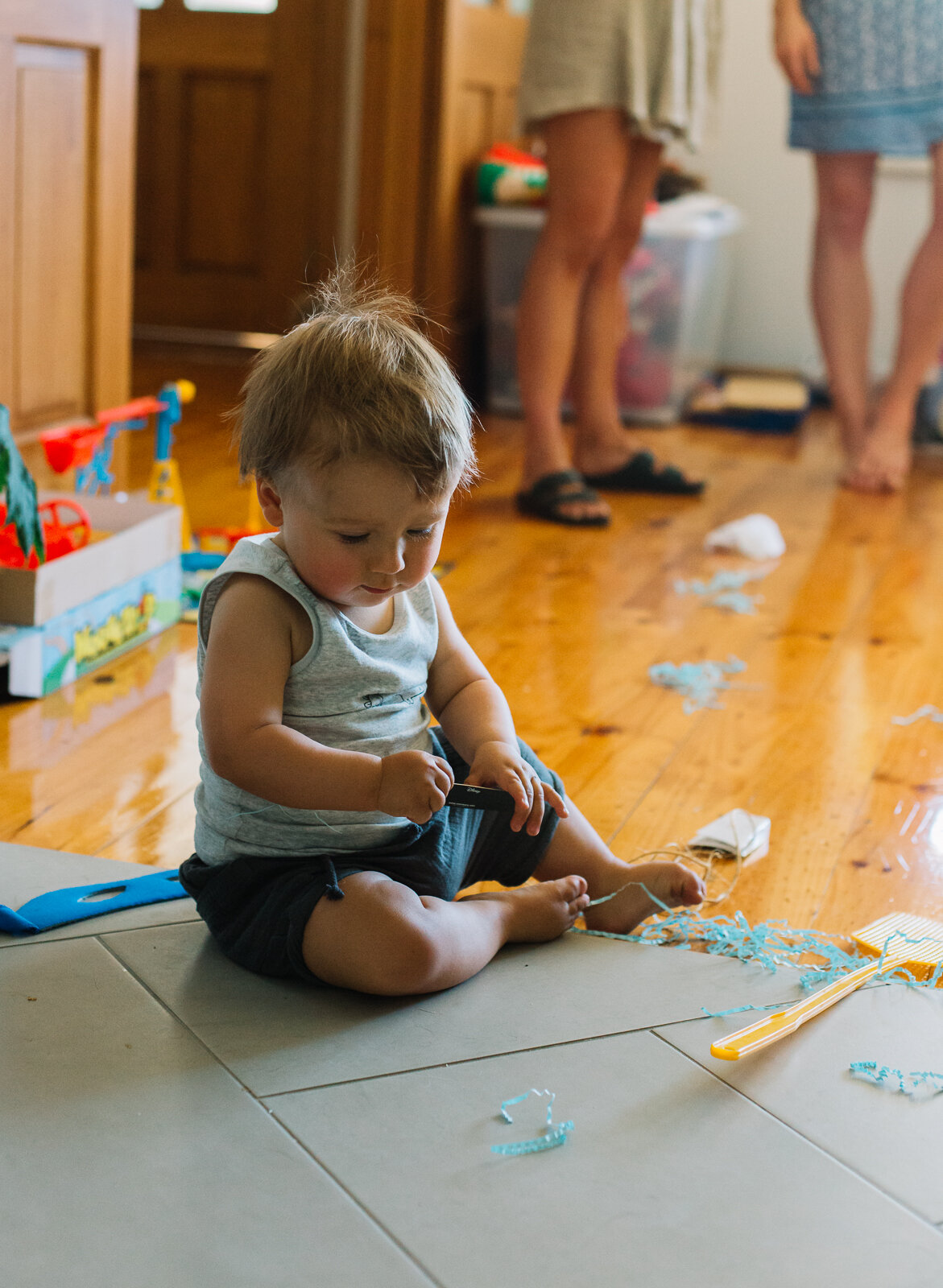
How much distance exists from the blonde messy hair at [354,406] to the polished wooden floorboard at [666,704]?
1.26 ft

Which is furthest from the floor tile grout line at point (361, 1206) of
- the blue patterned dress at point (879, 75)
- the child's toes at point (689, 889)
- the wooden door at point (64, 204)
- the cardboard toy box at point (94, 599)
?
the blue patterned dress at point (879, 75)

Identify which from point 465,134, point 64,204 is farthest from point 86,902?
point 465,134

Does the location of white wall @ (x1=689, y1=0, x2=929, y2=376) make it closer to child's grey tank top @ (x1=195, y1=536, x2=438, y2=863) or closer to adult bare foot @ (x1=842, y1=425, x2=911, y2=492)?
adult bare foot @ (x1=842, y1=425, x2=911, y2=492)

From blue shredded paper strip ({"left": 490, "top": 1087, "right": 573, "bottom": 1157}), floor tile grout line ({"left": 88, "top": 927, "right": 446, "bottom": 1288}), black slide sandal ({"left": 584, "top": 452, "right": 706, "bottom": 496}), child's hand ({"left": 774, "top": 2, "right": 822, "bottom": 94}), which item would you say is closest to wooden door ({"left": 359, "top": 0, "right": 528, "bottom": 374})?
black slide sandal ({"left": 584, "top": 452, "right": 706, "bottom": 496})

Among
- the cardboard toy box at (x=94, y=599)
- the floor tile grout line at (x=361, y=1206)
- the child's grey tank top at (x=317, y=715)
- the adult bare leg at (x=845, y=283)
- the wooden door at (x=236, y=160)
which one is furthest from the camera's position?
the wooden door at (x=236, y=160)

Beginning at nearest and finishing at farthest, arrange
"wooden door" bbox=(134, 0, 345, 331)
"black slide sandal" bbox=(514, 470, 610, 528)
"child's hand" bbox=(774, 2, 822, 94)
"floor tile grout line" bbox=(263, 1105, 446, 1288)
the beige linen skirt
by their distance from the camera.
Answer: "floor tile grout line" bbox=(263, 1105, 446, 1288) < the beige linen skirt < "black slide sandal" bbox=(514, 470, 610, 528) < "child's hand" bbox=(774, 2, 822, 94) < "wooden door" bbox=(134, 0, 345, 331)

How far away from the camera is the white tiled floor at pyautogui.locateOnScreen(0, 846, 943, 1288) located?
66 cm

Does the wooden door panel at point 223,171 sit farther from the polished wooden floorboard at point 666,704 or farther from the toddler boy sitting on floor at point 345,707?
the toddler boy sitting on floor at point 345,707

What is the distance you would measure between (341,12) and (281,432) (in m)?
2.76

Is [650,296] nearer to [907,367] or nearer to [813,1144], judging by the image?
[907,367]

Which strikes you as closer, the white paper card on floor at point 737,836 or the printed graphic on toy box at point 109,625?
the white paper card on floor at point 737,836

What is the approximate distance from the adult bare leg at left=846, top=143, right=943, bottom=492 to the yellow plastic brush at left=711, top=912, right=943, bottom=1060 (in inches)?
68.3

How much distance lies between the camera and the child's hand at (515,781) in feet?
2.90

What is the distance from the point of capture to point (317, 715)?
92 centimetres
